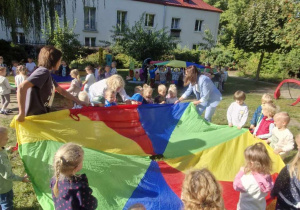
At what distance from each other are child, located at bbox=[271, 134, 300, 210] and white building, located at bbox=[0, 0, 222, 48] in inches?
653

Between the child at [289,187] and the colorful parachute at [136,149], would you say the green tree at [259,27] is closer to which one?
the colorful parachute at [136,149]

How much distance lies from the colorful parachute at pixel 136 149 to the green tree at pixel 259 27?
972 cm

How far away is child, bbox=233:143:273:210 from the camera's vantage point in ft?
7.16

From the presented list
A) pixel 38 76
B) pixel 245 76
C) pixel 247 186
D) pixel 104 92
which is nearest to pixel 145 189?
pixel 247 186

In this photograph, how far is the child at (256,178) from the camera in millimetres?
2182

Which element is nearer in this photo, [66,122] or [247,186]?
[247,186]

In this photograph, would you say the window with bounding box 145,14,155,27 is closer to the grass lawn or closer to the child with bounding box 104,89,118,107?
the grass lawn

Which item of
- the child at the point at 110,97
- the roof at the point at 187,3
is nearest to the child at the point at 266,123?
the child at the point at 110,97

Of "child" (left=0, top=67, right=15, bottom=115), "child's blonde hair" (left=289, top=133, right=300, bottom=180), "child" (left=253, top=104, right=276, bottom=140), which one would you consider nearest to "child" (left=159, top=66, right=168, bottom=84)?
"child" (left=0, top=67, right=15, bottom=115)

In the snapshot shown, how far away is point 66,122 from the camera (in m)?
3.06

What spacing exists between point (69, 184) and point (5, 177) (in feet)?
2.71

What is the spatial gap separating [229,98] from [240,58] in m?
12.0

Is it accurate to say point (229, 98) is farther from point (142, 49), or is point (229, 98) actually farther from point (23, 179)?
point (23, 179)

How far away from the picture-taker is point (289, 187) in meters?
2.07
